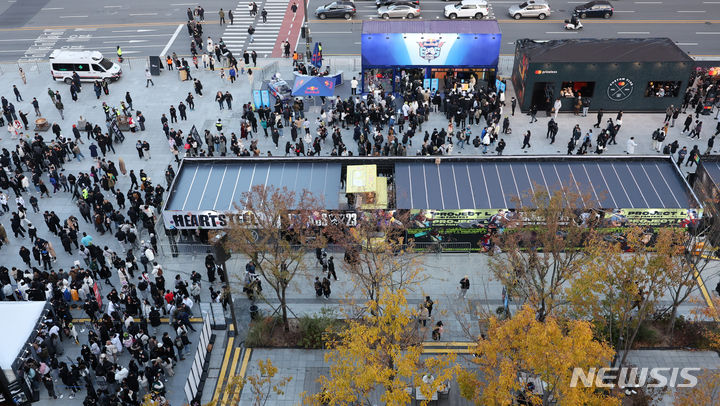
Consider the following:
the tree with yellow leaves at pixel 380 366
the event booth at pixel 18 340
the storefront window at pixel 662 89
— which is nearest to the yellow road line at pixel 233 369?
the tree with yellow leaves at pixel 380 366

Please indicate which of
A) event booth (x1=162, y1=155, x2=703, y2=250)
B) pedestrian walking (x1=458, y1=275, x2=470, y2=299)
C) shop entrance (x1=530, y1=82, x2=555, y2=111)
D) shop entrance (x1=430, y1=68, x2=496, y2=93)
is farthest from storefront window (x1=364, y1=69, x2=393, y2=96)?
pedestrian walking (x1=458, y1=275, x2=470, y2=299)

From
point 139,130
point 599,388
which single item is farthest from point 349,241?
point 139,130

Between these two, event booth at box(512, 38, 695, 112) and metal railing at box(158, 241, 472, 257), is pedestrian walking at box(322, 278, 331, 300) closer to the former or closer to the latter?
metal railing at box(158, 241, 472, 257)

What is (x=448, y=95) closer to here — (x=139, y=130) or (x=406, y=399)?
(x=139, y=130)

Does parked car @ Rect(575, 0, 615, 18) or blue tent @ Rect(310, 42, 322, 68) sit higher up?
parked car @ Rect(575, 0, 615, 18)

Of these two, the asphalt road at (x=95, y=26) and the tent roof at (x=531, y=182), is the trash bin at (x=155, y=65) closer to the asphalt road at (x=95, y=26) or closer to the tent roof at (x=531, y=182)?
the asphalt road at (x=95, y=26)

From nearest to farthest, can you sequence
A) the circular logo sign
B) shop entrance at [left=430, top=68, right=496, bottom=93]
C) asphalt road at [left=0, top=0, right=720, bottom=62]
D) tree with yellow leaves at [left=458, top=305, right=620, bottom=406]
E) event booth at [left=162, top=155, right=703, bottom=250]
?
1. tree with yellow leaves at [left=458, top=305, right=620, bottom=406]
2. event booth at [left=162, top=155, right=703, bottom=250]
3. the circular logo sign
4. shop entrance at [left=430, top=68, right=496, bottom=93]
5. asphalt road at [left=0, top=0, right=720, bottom=62]
